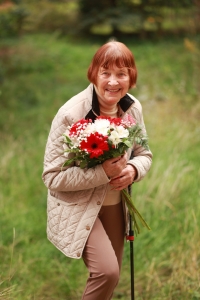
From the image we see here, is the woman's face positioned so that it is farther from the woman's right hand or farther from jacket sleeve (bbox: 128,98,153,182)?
the woman's right hand

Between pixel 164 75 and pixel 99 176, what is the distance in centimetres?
738

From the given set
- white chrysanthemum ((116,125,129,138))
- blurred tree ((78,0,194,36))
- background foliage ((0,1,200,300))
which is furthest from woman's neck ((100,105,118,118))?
blurred tree ((78,0,194,36))

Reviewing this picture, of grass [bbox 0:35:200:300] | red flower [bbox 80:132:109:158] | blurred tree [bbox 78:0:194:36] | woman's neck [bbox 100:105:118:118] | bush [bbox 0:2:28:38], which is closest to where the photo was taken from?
red flower [bbox 80:132:109:158]

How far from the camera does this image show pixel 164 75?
9.43m

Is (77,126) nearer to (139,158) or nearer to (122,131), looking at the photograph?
(122,131)

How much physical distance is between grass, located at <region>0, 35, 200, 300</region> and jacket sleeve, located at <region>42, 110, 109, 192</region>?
0.90 metres

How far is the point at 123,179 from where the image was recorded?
8.30ft

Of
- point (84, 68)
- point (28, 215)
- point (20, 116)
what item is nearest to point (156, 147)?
point (28, 215)

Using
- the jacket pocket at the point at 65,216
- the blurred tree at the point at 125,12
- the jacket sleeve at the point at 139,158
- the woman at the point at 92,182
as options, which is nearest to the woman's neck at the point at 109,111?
the woman at the point at 92,182

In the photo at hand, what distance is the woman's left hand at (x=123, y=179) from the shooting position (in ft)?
8.27

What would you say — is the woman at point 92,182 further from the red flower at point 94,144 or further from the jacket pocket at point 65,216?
the red flower at point 94,144

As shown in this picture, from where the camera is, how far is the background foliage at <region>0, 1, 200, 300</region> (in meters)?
3.63

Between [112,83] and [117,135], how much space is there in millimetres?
406

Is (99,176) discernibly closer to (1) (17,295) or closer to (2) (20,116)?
(1) (17,295)
